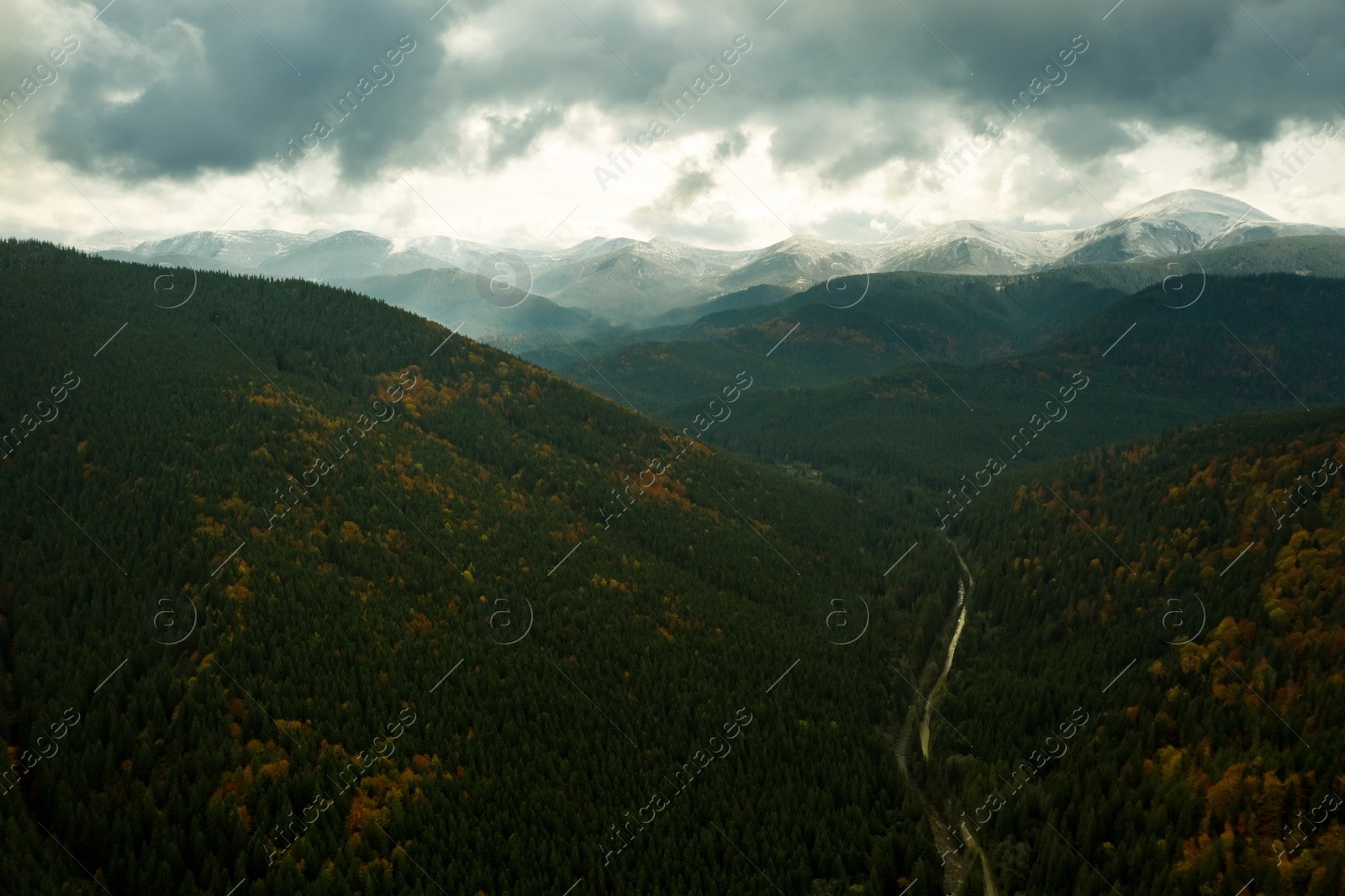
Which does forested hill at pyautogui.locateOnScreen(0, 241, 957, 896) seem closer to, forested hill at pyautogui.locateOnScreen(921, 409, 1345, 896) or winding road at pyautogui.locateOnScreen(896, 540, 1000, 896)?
winding road at pyautogui.locateOnScreen(896, 540, 1000, 896)

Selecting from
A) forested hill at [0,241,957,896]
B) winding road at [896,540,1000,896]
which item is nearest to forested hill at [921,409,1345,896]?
winding road at [896,540,1000,896]

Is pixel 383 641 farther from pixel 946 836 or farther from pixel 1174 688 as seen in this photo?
pixel 1174 688

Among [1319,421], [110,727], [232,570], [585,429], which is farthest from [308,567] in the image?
[1319,421]

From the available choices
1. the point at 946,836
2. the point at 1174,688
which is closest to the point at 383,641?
the point at 946,836

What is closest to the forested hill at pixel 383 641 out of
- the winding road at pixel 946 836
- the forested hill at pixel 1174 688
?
the winding road at pixel 946 836

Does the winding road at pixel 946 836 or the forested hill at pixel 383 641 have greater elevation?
the forested hill at pixel 383 641

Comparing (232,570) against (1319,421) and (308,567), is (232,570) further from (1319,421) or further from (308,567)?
(1319,421)

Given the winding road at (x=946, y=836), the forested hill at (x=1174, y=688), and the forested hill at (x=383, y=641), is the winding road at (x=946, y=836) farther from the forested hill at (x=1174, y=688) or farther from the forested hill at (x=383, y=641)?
the forested hill at (x=383, y=641)

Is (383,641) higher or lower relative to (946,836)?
higher
